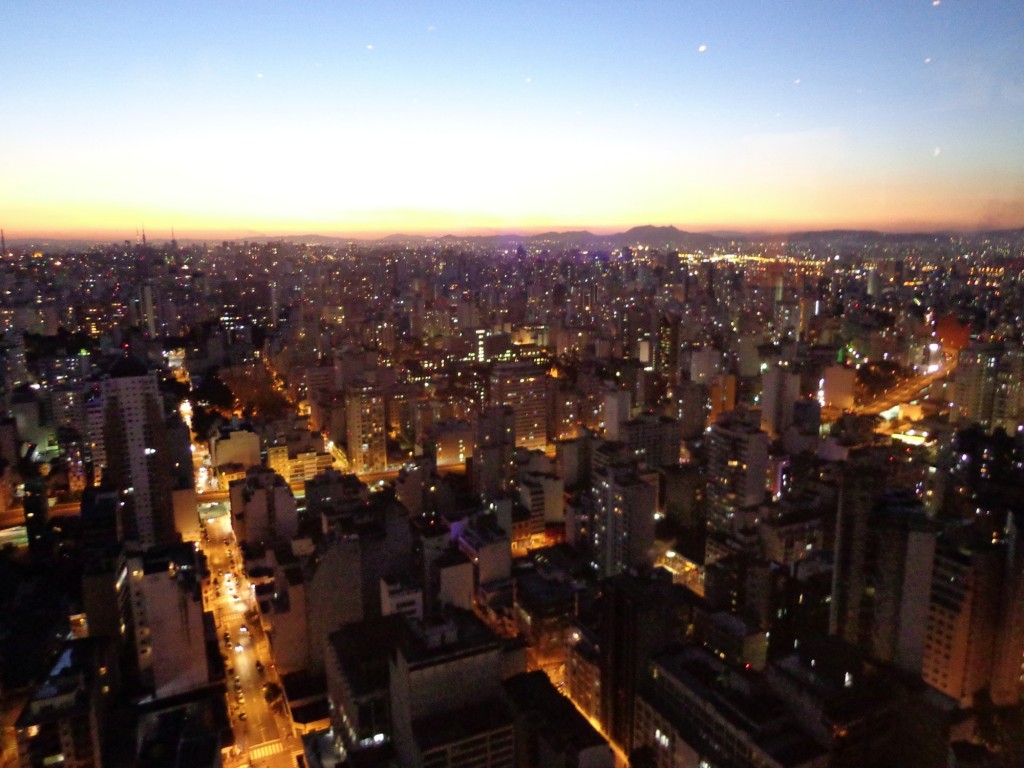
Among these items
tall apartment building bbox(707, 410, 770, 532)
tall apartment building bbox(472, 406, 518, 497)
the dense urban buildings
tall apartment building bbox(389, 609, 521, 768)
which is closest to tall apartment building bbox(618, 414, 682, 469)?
the dense urban buildings

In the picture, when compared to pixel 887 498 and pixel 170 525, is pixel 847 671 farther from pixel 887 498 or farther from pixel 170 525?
pixel 170 525

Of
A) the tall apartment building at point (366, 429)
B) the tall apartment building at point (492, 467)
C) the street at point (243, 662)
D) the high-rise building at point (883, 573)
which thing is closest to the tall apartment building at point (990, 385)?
the high-rise building at point (883, 573)

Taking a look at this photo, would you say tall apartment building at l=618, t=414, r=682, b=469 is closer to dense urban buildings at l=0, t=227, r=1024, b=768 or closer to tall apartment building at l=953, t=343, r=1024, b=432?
dense urban buildings at l=0, t=227, r=1024, b=768

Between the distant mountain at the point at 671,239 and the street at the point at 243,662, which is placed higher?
the distant mountain at the point at 671,239

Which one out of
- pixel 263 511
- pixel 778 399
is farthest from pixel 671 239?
pixel 263 511

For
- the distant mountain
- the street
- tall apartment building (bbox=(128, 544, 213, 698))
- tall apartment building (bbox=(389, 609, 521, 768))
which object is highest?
the distant mountain

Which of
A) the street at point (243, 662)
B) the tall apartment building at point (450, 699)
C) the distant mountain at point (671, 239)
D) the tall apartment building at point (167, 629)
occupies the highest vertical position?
the distant mountain at point (671, 239)

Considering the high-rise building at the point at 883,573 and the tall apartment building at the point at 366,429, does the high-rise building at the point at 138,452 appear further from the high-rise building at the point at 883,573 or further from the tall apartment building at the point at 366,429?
the high-rise building at the point at 883,573
